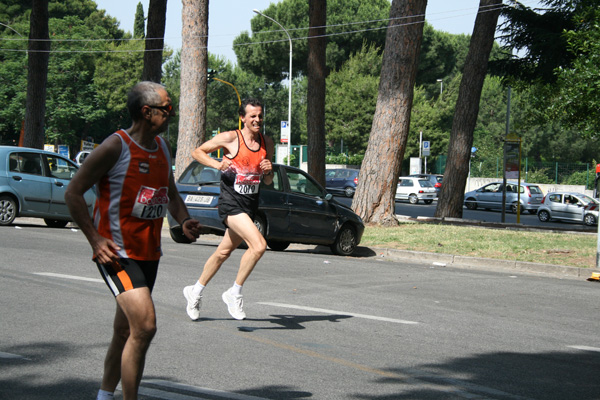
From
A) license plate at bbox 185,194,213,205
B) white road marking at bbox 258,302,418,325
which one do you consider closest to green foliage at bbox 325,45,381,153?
license plate at bbox 185,194,213,205

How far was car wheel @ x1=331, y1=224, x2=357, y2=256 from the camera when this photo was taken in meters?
14.5

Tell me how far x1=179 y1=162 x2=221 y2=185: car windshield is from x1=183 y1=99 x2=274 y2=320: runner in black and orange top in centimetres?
701

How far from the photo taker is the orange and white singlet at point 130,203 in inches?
150

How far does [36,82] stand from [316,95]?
379 inches

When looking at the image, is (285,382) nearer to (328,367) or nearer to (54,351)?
(328,367)

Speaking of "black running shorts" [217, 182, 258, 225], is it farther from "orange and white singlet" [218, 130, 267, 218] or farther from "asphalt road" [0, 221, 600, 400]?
"asphalt road" [0, 221, 600, 400]

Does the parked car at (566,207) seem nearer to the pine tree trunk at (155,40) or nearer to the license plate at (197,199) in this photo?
the pine tree trunk at (155,40)

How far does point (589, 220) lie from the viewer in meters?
33.8

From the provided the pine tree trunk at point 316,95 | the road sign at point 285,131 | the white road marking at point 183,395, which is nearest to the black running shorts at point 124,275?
the white road marking at point 183,395

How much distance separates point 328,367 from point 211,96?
76573mm

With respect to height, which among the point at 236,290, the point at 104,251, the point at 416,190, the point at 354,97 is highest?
the point at 354,97

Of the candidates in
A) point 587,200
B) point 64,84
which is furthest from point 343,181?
point 64,84

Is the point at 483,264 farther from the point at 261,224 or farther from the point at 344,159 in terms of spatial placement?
the point at 344,159

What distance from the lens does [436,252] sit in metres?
14.1
